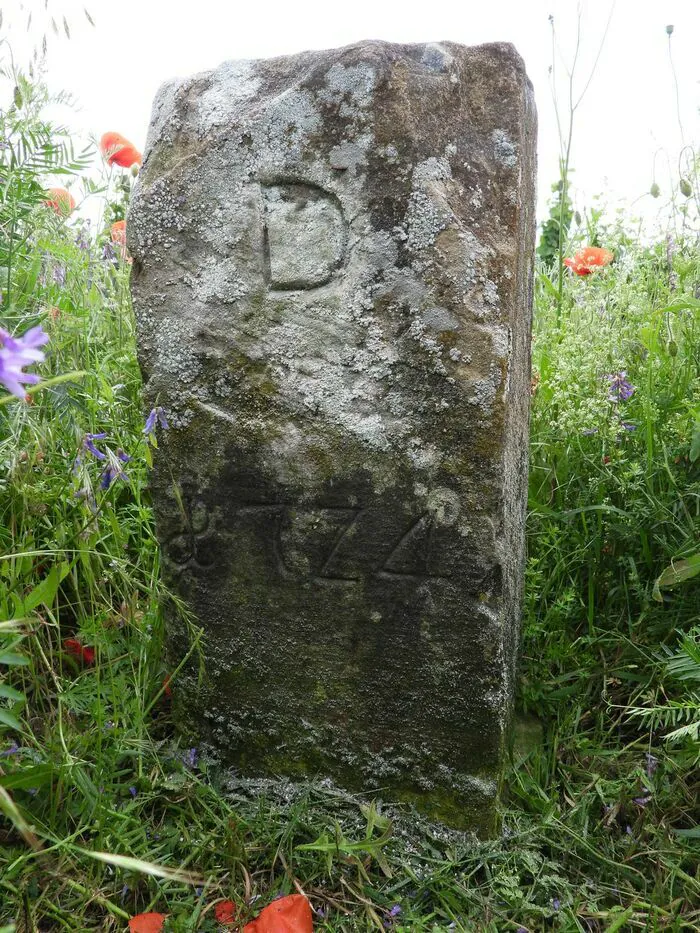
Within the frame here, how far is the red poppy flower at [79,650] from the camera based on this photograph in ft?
7.07

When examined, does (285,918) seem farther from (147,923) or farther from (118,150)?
(118,150)

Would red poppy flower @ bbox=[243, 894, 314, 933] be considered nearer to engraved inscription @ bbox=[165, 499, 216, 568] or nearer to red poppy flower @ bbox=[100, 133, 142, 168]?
engraved inscription @ bbox=[165, 499, 216, 568]

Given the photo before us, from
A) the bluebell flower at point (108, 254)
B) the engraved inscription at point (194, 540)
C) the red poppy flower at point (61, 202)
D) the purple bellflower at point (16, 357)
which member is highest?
the red poppy flower at point (61, 202)

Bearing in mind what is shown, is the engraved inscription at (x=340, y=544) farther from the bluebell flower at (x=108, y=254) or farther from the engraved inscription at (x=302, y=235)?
the bluebell flower at (x=108, y=254)

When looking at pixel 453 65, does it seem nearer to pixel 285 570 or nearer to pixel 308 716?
pixel 285 570

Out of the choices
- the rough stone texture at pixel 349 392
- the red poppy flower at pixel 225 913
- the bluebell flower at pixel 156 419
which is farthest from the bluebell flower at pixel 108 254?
the red poppy flower at pixel 225 913

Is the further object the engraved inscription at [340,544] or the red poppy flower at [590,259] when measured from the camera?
the red poppy flower at [590,259]

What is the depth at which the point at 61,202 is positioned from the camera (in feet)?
7.99

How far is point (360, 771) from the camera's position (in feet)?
6.33

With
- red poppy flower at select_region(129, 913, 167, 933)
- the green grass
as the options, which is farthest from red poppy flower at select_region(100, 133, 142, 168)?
red poppy flower at select_region(129, 913, 167, 933)

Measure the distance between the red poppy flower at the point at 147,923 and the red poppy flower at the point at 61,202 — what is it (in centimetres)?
174

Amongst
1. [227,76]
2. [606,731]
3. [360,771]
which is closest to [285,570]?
[360,771]

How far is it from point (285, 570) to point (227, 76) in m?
1.07

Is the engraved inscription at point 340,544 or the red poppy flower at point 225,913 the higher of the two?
the engraved inscription at point 340,544
